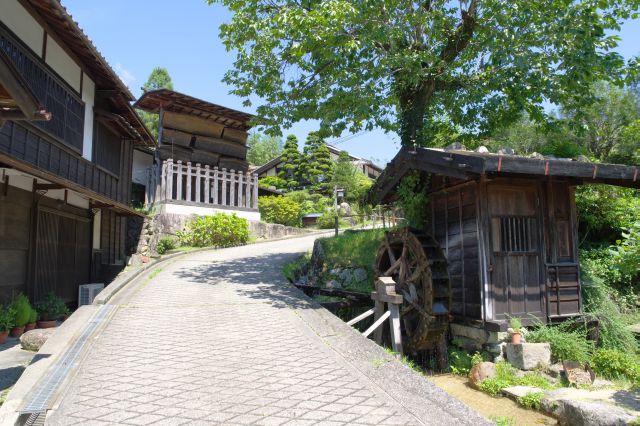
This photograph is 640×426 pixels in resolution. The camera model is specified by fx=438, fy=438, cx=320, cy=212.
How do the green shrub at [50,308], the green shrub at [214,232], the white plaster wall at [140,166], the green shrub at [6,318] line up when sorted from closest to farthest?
the green shrub at [6,318], the green shrub at [50,308], the green shrub at [214,232], the white plaster wall at [140,166]

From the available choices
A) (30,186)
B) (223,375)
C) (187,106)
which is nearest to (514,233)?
(223,375)

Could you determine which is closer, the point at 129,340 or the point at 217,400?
the point at 217,400

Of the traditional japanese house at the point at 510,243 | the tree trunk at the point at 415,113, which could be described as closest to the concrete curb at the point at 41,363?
the traditional japanese house at the point at 510,243

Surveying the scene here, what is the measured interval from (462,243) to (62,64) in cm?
1108

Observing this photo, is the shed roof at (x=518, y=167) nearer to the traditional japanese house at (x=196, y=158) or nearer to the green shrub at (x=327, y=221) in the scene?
the traditional japanese house at (x=196, y=158)

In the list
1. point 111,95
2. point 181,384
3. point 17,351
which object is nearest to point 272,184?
point 111,95

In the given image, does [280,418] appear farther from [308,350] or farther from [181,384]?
[308,350]

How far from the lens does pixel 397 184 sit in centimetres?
1095

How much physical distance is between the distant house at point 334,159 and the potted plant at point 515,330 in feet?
103

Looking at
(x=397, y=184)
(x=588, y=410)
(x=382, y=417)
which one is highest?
(x=397, y=184)

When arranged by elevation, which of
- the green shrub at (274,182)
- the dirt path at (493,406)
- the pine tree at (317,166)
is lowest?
the dirt path at (493,406)

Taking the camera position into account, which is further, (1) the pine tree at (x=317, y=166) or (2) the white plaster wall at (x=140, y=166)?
(1) the pine tree at (x=317, y=166)

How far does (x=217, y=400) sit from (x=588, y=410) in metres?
4.40

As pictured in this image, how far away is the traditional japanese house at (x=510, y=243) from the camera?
26.8 ft
